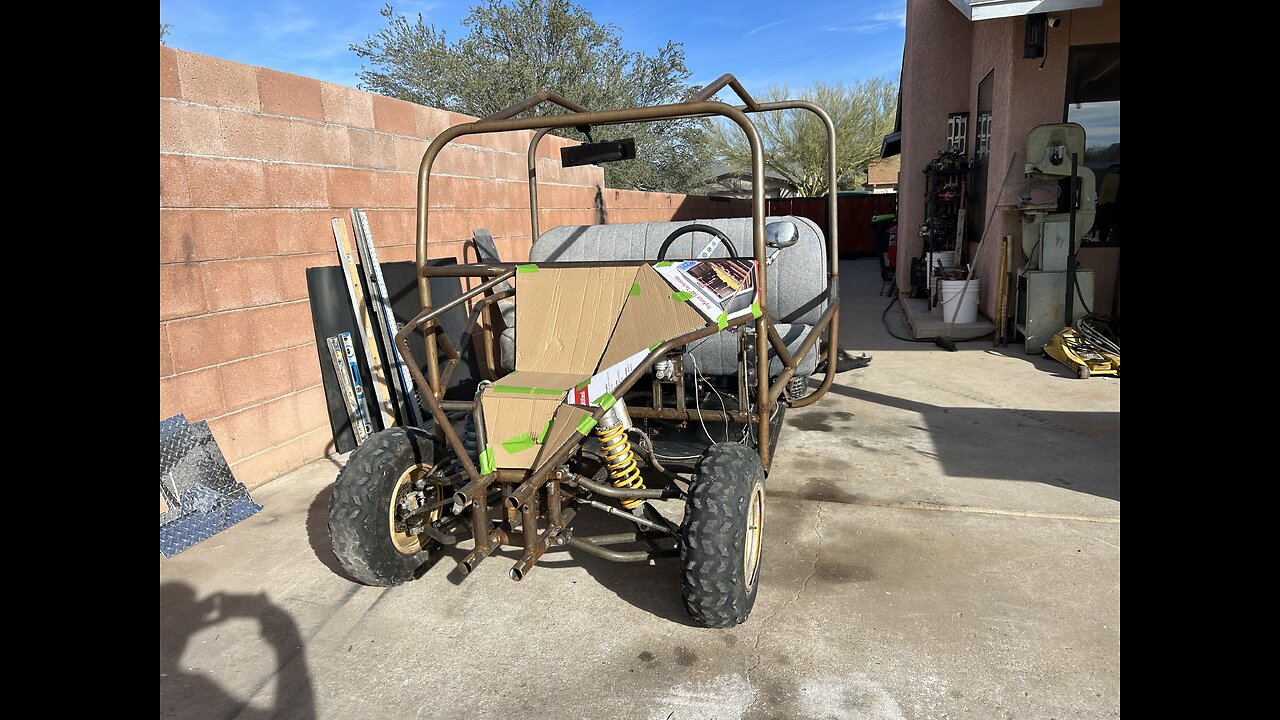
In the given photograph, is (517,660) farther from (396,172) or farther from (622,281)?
(396,172)

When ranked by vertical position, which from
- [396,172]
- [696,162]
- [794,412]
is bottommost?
[794,412]

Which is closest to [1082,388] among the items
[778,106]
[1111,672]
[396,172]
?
[778,106]

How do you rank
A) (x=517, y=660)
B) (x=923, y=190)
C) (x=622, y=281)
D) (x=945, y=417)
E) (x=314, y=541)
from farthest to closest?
1. (x=923, y=190)
2. (x=945, y=417)
3. (x=314, y=541)
4. (x=622, y=281)
5. (x=517, y=660)

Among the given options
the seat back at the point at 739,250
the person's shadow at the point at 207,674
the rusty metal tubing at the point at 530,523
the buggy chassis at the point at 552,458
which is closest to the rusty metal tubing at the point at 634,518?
the buggy chassis at the point at 552,458

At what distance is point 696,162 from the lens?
19516mm

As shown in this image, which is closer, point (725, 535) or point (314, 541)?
point (725, 535)

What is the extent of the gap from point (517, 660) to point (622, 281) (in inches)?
57.6

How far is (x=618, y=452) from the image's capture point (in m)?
2.58

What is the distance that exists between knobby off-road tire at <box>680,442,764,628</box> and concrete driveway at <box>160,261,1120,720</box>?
0.18 metres

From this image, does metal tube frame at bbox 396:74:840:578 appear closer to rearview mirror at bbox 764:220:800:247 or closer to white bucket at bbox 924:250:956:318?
rearview mirror at bbox 764:220:800:247

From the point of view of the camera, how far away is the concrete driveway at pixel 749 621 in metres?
2.13

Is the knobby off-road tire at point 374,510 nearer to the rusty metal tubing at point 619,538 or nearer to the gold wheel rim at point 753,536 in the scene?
the rusty metal tubing at point 619,538

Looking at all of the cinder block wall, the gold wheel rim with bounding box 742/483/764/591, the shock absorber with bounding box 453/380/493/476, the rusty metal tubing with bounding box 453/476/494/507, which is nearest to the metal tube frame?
the rusty metal tubing with bounding box 453/476/494/507

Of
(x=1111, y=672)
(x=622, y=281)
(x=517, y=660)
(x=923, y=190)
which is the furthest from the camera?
(x=923, y=190)
